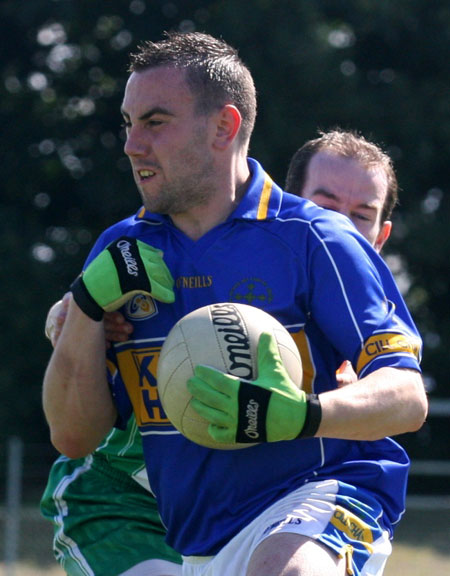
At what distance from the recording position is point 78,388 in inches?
140

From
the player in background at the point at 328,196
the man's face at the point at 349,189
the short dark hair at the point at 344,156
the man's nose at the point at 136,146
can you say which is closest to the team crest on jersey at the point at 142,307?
the man's nose at the point at 136,146

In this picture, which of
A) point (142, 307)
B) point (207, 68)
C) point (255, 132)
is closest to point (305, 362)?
point (142, 307)

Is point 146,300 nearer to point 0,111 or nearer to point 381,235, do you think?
point 381,235

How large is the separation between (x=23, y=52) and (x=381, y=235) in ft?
36.3

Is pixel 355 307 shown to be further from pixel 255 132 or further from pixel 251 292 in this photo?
pixel 255 132

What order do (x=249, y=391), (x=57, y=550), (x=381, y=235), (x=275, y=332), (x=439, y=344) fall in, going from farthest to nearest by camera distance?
(x=439, y=344) → (x=381, y=235) → (x=57, y=550) → (x=275, y=332) → (x=249, y=391)

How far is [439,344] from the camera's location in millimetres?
14445

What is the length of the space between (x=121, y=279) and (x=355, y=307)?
729 millimetres

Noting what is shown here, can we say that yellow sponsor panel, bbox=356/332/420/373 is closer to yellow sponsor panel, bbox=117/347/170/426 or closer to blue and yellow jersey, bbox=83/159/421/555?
blue and yellow jersey, bbox=83/159/421/555

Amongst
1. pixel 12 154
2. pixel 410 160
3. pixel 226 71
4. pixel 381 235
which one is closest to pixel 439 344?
pixel 410 160

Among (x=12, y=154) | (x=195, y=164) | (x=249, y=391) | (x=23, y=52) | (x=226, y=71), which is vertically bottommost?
(x=12, y=154)

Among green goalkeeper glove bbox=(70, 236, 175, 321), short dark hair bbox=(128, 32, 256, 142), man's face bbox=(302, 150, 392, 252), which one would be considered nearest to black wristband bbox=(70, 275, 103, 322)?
green goalkeeper glove bbox=(70, 236, 175, 321)

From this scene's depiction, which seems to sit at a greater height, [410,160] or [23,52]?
[23,52]

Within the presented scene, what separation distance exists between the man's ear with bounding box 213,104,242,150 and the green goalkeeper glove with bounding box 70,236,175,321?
0.42 meters
